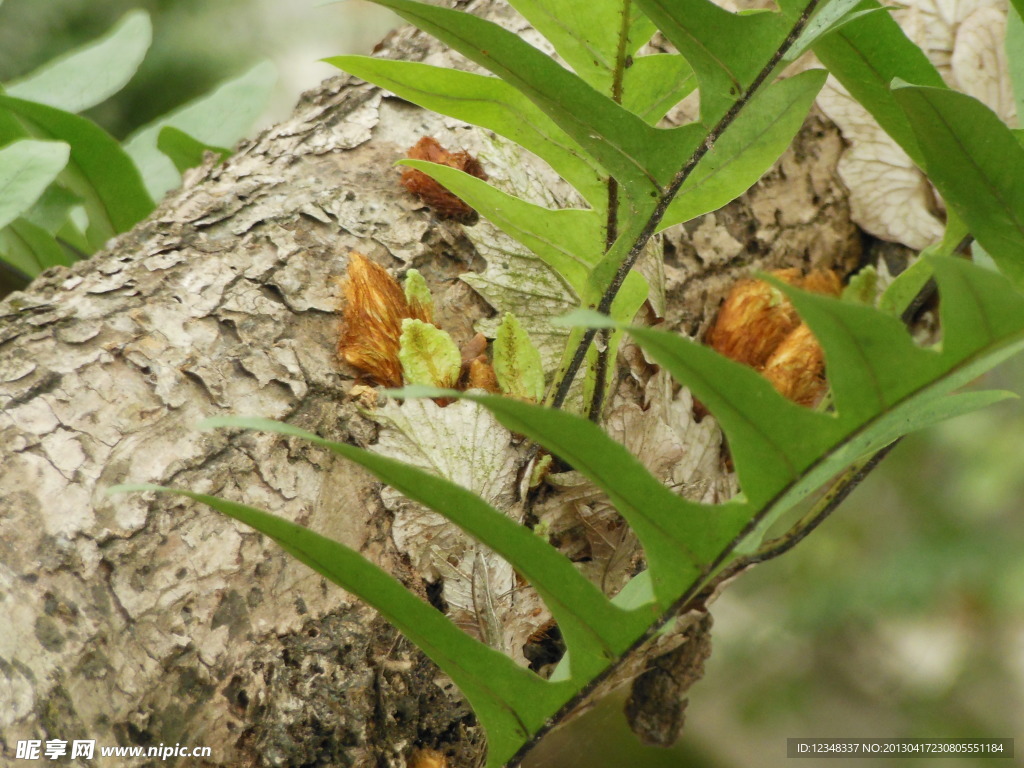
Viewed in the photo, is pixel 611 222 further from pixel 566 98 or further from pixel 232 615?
pixel 232 615

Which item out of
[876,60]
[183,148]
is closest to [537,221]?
[876,60]

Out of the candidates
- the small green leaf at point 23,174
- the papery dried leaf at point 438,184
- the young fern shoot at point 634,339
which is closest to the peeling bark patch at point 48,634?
the young fern shoot at point 634,339

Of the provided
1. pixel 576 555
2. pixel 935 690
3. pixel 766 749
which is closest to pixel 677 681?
pixel 576 555

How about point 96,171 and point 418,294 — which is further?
point 96,171

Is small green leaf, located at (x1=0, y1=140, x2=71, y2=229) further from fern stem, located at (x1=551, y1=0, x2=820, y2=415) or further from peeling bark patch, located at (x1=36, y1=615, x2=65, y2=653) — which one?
fern stem, located at (x1=551, y1=0, x2=820, y2=415)

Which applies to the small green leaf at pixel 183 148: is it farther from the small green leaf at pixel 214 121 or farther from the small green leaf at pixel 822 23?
the small green leaf at pixel 822 23

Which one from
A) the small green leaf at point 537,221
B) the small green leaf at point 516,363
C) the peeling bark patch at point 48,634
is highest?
the small green leaf at point 537,221
